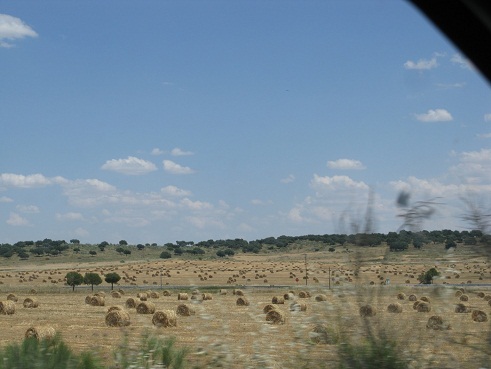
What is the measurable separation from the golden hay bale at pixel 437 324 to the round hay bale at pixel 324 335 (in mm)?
846

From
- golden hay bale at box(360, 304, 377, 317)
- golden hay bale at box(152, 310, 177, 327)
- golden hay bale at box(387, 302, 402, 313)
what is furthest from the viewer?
golden hay bale at box(152, 310, 177, 327)

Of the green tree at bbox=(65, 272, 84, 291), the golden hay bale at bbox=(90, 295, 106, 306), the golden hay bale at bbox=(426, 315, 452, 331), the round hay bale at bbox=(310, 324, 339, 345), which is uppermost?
the green tree at bbox=(65, 272, 84, 291)

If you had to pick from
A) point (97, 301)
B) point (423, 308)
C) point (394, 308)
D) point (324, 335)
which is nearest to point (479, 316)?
point (423, 308)

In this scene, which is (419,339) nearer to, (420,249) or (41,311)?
(420,249)

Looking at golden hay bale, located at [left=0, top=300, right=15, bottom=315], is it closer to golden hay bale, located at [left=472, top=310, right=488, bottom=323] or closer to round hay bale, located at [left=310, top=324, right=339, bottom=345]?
round hay bale, located at [left=310, top=324, right=339, bottom=345]

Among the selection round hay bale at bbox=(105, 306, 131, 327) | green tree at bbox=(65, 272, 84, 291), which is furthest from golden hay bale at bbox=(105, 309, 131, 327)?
green tree at bbox=(65, 272, 84, 291)

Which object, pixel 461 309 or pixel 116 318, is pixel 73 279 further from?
pixel 461 309

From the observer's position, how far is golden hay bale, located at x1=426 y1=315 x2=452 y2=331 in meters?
6.47

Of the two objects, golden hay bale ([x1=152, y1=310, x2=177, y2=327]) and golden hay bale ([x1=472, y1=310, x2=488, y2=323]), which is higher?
golden hay bale ([x1=472, y1=310, x2=488, y2=323])

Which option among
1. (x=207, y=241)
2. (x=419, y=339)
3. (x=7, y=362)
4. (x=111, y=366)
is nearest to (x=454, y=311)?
(x=419, y=339)

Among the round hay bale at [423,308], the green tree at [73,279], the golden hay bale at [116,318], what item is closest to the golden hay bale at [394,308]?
the round hay bale at [423,308]

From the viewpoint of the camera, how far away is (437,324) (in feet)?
21.7

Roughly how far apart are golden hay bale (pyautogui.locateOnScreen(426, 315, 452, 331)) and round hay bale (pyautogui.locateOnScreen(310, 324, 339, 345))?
33.3 inches

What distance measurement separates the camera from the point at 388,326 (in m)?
6.76
